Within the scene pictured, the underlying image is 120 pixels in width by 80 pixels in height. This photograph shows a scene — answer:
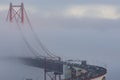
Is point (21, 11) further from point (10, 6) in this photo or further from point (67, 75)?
point (67, 75)

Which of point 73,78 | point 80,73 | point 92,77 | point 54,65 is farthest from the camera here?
point 54,65

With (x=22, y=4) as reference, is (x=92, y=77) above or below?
below

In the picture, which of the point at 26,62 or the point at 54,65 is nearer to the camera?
the point at 54,65

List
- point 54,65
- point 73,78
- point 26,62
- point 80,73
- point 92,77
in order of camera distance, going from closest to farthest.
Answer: point 92,77 → point 73,78 → point 80,73 → point 54,65 → point 26,62

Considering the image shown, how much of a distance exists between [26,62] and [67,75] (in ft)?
73.3

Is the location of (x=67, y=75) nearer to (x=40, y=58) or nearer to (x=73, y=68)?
(x=73, y=68)

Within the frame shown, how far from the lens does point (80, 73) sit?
6850 centimetres

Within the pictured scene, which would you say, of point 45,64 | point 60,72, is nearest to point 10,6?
point 45,64

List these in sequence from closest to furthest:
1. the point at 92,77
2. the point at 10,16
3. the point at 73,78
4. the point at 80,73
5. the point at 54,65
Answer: the point at 92,77 → the point at 73,78 → the point at 80,73 → the point at 54,65 → the point at 10,16

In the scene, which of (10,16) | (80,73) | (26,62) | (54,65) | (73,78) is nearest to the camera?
(73,78)

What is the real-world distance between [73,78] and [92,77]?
5.74 m

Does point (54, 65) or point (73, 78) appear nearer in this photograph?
point (73, 78)

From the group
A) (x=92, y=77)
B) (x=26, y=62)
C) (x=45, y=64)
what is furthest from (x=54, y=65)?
(x=92, y=77)

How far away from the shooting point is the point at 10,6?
100m
